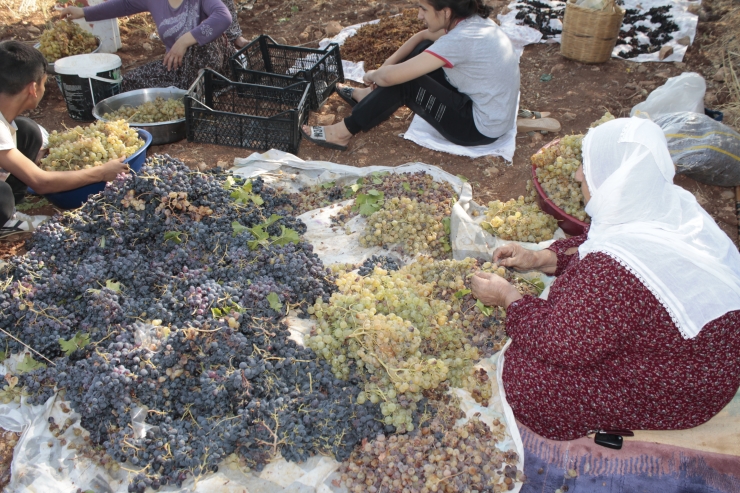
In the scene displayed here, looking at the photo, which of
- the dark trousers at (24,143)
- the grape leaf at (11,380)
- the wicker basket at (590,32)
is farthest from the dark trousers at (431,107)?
the grape leaf at (11,380)

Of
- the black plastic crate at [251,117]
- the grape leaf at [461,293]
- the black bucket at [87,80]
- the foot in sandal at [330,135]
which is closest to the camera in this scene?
the grape leaf at [461,293]

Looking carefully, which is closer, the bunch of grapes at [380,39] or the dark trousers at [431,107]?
the dark trousers at [431,107]

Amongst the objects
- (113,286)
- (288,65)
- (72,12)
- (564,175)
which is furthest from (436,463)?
(72,12)

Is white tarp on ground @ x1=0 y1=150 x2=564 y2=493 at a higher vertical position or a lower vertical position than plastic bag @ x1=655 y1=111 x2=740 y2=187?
lower

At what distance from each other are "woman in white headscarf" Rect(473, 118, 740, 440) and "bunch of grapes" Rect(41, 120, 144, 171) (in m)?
2.80

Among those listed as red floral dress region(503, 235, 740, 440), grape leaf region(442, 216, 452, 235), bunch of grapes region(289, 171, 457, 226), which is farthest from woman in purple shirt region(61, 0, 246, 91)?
red floral dress region(503, 235, 740, 440)

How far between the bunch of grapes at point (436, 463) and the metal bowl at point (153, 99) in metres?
3.46

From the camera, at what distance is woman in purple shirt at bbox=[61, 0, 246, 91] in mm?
5082

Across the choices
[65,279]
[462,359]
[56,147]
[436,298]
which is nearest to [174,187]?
[65,279]

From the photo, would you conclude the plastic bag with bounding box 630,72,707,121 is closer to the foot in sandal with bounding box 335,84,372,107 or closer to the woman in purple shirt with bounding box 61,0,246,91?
the foot in sandal with bounding box 335,84,372,107

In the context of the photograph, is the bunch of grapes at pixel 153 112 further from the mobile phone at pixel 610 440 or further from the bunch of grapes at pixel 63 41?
the mobile phone at pixel 610 440

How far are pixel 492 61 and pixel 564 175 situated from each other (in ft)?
3.80

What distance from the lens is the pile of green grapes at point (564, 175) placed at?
3.43m

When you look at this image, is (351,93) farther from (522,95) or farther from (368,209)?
(368,209)
